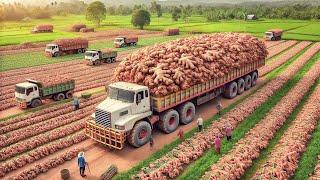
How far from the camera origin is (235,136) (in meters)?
21.7

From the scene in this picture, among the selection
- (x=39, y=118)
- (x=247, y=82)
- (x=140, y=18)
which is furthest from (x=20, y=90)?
(x=140, y=18)

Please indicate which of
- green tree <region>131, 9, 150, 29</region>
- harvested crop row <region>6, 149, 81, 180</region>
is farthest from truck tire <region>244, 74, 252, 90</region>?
green tree <region>131, 9, 150, 29</region>

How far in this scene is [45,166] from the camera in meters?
18.9

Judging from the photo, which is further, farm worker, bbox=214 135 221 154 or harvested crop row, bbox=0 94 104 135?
harvested crop row, bbox=0 94 104 135

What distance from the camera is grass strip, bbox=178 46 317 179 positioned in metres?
17.8

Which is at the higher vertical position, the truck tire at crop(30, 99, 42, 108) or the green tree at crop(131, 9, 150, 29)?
the green tree at crop(131, 9, 150, 29)

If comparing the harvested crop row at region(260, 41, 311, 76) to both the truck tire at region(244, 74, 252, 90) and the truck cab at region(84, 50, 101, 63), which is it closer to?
the truck tire at region(244, 74, 252, 90)

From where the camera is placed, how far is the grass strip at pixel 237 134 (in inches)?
701

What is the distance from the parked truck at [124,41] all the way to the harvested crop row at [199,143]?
3807cm

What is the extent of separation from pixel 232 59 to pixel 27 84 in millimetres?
17746

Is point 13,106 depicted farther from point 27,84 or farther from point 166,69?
point 166,69

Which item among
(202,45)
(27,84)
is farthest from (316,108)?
(27,84)

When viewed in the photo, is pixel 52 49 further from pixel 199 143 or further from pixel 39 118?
pixel 199 143

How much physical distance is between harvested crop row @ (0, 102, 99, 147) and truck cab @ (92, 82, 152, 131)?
4858mm
